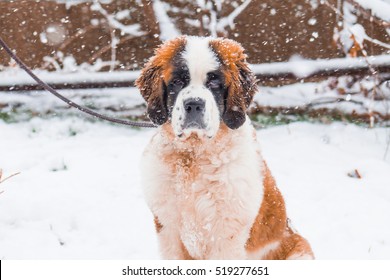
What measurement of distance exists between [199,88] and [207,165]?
1.33 ft

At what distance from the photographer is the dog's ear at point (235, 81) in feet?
8.74

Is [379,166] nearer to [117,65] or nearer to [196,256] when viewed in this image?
[196,256]

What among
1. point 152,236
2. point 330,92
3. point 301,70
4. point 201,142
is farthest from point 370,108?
point 201,142

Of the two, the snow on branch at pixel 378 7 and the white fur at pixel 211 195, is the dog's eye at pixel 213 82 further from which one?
the snow on branch at pixel 378 7

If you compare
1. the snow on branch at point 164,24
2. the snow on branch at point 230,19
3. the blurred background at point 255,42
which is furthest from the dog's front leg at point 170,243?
the snow on branch at point 230,19

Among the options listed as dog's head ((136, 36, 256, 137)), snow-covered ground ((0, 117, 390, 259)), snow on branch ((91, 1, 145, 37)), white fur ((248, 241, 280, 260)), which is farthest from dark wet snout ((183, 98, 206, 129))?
snow on branch ((91, 1, 145, 37))

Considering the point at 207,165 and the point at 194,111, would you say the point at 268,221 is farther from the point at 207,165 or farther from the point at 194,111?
the point at 194,111

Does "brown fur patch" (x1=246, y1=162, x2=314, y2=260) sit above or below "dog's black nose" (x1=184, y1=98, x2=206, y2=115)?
below

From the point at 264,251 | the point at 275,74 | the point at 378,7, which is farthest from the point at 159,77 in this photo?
the point at 378,7

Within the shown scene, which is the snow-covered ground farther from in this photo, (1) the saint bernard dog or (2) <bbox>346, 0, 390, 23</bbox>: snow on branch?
(2) <bbox>346, 0, 390, 23</bbox>: snow on branch

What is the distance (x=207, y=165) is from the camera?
2695mm

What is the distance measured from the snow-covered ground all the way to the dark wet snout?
4.40 feet

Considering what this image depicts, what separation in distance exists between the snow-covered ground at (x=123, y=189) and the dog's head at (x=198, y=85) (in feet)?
4.14

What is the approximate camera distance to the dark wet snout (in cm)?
250
